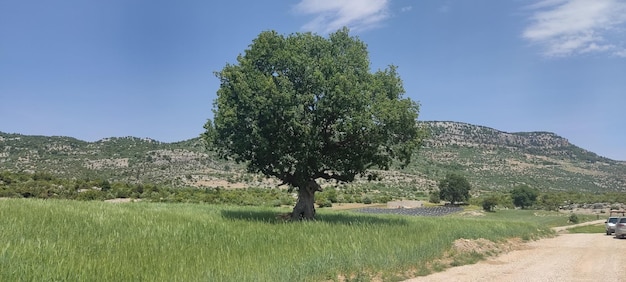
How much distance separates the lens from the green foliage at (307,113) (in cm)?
2575

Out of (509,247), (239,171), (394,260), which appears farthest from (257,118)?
(239,171)

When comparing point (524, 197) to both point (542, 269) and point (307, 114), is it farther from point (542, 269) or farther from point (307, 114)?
point (542, 269)

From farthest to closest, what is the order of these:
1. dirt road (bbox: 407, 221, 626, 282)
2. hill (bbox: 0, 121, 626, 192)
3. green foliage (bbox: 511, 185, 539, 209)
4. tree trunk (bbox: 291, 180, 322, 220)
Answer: hill (bbox: 0, 121, 626, 192), green foliage (bbox: 511, 185, 539, 209), tree trunk (bbox: 291, 180, 322, 220), dirt road (bbox: 407, 221, 626, 282)

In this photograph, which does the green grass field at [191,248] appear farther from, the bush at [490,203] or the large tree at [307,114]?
the bush at [490,203]

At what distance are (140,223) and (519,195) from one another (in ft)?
326

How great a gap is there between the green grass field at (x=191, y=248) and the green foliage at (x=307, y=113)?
5.00m

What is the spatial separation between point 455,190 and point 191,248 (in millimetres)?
91598

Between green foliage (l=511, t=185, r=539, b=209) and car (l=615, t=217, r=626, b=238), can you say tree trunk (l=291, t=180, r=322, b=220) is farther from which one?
green foliage (l=511, t=185, r=539, b=209)

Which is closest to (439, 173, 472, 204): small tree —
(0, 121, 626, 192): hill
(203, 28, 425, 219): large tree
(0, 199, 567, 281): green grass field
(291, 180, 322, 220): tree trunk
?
(0, 121, 626, 192): hill

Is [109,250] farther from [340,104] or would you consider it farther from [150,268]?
[340,104]

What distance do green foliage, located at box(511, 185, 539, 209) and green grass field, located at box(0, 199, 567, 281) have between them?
87.4 meters

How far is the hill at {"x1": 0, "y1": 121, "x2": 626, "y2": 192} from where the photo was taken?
10675cm

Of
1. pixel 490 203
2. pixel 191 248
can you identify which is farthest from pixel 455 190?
pixel 191 248

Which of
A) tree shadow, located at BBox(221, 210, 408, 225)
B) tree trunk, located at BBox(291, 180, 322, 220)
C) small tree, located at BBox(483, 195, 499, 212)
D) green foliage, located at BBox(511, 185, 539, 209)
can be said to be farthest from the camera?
green foliage, located at BBox(511, 185, 539, 209)
